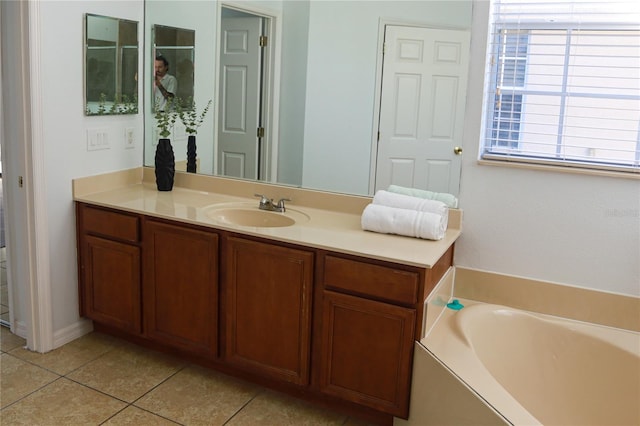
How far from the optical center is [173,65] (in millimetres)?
3244

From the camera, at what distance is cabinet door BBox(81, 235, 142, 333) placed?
2928 mm

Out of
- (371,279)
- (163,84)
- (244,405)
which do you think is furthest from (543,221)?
(163,84)

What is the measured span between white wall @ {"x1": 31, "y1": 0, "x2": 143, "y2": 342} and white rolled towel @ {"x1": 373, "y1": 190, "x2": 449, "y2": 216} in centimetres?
148

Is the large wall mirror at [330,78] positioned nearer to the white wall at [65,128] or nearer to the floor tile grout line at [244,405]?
the white wall at [65,128]

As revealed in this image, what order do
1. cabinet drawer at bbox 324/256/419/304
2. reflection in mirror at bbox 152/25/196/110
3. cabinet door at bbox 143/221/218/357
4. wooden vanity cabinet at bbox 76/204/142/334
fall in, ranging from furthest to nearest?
reflection in mirror at bbox 152/25/196/110
wooden vanity cabinet at bbox 76/204/142/334
cabinet door at bbox 143/221/218/357
cabinet drawer at bbox 324/256/419/304

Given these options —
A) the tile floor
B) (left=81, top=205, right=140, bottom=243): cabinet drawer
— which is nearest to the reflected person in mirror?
(left=81, top=205, right=140, bottom=243): cabinet drawer

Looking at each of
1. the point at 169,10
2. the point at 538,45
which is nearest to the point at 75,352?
the point at 169,10

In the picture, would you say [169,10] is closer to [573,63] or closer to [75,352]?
[75,352]

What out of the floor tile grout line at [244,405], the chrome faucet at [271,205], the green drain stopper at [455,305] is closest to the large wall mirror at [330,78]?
the chrome faucet at [271,205]

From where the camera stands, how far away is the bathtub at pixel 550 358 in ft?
7.55

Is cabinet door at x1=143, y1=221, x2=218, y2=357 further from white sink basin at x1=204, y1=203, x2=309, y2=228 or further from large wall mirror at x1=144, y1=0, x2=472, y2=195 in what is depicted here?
large wall mirror at x1=144, y1=0, x2=472, y2=195

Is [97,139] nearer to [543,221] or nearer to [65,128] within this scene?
[65,128]

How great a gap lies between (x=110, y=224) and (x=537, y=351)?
2.01m

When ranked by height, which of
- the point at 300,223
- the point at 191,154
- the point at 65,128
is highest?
the point at 65,128
